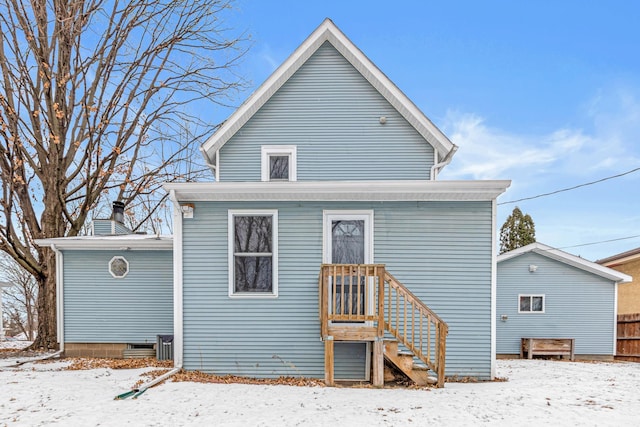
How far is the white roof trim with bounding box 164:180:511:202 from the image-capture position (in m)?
6.13

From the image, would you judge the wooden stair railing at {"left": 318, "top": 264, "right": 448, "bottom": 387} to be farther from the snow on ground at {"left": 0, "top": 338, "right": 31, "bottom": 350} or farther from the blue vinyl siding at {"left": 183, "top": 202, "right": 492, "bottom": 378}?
the snow on ground at {"left": 0, "top": 338, "right": 31, "bottom": 350}

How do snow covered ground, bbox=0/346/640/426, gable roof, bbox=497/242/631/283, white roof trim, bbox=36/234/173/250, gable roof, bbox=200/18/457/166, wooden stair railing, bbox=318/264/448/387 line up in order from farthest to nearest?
1. gable roof, bbox=497/242/631/283
2. white roof trim, bbox=36/234/173/250
3. gable roof, bbox=200/18/457/166
4. wooden stair railing, bbox=318/264/448/387
5. snow covered ground, bbox=0/346/640/426

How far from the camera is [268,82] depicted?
8250mm

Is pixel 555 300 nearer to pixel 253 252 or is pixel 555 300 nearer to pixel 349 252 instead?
pixel 349 252

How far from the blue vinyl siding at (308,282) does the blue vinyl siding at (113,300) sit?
282 centimetres

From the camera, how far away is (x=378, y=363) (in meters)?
5.80

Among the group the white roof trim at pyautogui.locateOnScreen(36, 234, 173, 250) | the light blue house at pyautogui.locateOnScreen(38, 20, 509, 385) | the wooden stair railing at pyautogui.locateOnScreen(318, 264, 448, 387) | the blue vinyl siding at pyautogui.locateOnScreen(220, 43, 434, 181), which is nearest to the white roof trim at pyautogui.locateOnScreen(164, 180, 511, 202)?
the light blue house at pyautogui.locateOnScreen(38, 20, 509, 385)

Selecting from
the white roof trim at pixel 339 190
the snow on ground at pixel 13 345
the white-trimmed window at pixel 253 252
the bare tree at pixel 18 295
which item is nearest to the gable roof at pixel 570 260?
the white roof trim at pixel 339 190

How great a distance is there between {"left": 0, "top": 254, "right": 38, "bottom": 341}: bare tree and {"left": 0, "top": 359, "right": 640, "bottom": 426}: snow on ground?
16174 mm

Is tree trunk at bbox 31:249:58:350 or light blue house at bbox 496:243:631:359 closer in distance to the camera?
tree trunk at bbox 31:249:58:350

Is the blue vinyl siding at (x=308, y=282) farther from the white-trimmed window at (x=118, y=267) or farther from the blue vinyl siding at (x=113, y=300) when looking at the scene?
the white-trimmed window at (x=118, y=267)

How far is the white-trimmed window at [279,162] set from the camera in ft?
27.4

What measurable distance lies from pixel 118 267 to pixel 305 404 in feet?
20.8

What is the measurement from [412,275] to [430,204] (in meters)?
1.33
